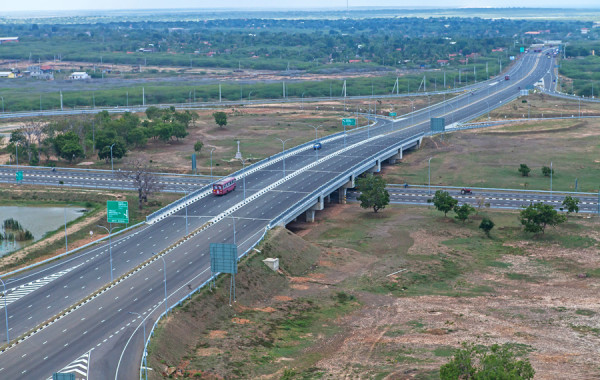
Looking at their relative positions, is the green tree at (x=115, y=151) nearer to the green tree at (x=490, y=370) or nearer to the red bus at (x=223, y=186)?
the red bus at (x=223, y=186)

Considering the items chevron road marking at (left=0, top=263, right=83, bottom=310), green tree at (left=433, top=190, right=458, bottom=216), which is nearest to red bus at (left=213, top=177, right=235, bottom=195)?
green tree at (left=433, top=190, right=458, bottom=216)

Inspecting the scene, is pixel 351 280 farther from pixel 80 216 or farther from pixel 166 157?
pixel 166 157

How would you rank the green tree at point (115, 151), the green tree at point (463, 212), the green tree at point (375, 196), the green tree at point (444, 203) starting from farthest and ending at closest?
the green tree at point (115, 151), the green tree at point (375, 196), the green tree at point (444, 203), the green tree at point (463, 212)

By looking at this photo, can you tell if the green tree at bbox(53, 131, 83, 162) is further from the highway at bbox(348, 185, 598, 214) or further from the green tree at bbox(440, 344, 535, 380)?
the green tree at bbox(440, 344, 535, 380)

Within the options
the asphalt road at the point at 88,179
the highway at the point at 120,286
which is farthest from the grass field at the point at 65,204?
the highway at the point at 120,286

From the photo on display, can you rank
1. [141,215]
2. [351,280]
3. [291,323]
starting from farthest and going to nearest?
[141,215], [351,280], [291,323]

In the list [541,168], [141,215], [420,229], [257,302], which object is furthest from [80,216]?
[541,168]
